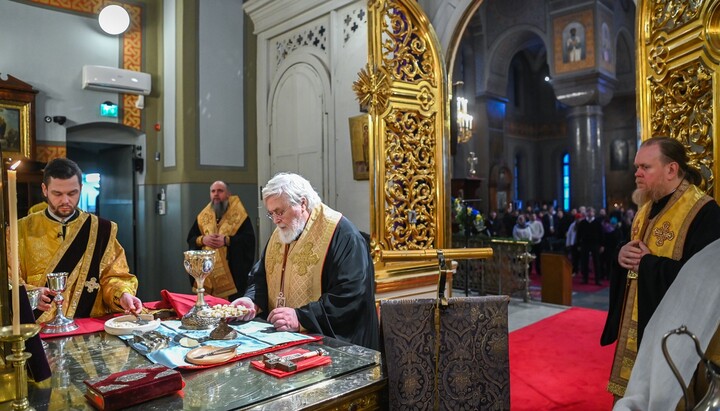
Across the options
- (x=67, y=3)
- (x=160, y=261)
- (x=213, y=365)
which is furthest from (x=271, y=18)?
(x=213, y=365)

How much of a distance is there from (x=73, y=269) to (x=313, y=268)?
51.4 inches

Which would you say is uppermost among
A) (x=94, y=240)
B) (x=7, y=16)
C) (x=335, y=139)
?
(x=7, y=16)

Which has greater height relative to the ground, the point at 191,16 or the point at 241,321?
the point at 191,16

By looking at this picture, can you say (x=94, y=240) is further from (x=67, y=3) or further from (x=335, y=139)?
(x=67, y=3)

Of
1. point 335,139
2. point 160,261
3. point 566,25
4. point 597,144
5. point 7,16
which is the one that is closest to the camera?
point 335,139

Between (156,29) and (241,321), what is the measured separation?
6810 mm

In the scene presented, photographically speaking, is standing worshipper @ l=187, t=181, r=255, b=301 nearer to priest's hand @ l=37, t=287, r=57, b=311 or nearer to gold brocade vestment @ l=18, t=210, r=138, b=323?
gold brocade vestment @ l=18, t=210, r=138, b=323

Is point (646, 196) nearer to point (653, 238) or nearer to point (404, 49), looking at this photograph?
point (653, 238)

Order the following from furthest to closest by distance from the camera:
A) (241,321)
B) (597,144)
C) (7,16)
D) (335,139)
Result: (597,144) → (7,16) → (335,139) → (241,321)

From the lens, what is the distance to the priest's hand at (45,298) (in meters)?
2.28

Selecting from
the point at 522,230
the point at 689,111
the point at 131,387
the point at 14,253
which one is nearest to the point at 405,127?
the point at 689,111

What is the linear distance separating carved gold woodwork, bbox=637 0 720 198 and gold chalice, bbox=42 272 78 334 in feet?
10.2

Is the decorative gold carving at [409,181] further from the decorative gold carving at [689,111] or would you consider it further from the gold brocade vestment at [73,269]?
the gold brocade vestment at [73,269]

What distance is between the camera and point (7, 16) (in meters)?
6.63
